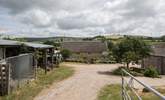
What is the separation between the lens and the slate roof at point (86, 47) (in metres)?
80.5

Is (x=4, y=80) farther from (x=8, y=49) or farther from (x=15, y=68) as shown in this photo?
(x=8, y=49)

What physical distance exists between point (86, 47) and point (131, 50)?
43.6 metres

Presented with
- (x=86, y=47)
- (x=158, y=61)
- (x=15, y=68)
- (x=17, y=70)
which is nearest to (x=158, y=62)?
(x=158, y=61)

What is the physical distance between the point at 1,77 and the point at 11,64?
1183 millimetres

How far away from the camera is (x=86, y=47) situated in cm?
8169

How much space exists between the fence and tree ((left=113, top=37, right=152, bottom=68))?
17966 millimetres

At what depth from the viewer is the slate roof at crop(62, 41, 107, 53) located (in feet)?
264

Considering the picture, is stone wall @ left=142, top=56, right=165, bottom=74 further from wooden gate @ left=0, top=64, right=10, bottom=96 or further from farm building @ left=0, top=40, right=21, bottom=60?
wooden gate @ left=0, top=64, right=10, bottom=96

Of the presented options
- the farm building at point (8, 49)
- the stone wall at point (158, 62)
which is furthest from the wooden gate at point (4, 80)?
the stone wall at point (158, 62)

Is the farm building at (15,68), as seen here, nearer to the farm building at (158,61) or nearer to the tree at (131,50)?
the tree at (131,50)

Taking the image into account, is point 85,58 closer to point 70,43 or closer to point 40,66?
point 70,43

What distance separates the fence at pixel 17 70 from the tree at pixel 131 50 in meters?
18.0

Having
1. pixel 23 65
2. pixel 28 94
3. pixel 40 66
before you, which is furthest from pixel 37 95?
pixel 40 66

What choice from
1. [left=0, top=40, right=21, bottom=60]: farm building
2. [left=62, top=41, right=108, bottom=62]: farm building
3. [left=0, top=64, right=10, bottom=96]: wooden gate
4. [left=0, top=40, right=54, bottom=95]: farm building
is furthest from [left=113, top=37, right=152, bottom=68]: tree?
[left=62, top=41, right=108, bottom=62]: farm building
